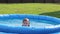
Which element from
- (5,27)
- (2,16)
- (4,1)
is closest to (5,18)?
(2,16)

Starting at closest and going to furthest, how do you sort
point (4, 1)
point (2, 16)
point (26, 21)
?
point (26, 21)
point (2, 16)
point (4, 1)

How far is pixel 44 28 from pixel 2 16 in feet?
10.8

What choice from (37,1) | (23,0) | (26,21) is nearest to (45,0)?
(37,1)

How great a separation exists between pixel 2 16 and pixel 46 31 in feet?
10.8

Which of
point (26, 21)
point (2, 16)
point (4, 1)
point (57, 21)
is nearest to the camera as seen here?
point (26, 21)

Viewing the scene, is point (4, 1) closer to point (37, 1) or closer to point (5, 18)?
point (37, 1)

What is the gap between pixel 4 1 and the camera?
18484 millimetres

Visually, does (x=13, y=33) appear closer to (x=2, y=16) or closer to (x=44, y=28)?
(x=44, y=28)

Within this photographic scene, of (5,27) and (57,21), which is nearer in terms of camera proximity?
(5,27)

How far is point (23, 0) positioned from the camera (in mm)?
18891

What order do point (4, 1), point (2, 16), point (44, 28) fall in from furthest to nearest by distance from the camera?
1. point (4, 1)
2. point (2, 16)
3. point (44, 28)

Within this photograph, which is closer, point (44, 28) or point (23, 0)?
point (44, 28)

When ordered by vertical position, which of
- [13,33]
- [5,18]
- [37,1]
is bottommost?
[13,33]

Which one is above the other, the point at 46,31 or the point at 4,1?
the point at 4,1
